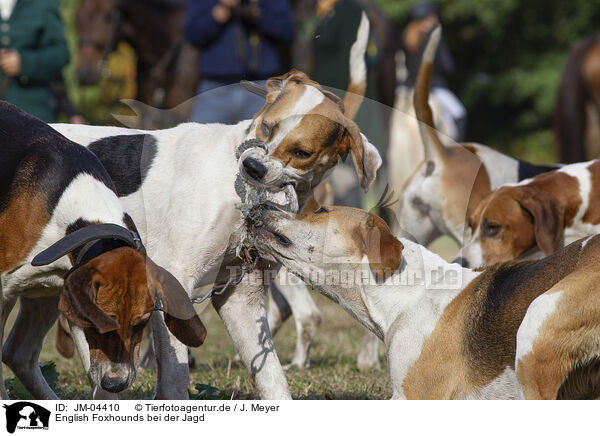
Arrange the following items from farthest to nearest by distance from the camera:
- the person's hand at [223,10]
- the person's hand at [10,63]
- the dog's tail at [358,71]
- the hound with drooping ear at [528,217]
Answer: the person's hand at [10,63] < the person's hand at [223,10] < the hound with drooping ear at [528,217] < the dog's tail at [358,71]

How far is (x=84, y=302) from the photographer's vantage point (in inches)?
134

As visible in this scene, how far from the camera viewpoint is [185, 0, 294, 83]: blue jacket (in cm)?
642

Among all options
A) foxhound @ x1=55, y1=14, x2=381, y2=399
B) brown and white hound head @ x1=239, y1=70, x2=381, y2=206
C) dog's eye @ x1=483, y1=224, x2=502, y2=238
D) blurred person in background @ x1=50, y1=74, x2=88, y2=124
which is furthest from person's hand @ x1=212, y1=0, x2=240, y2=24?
brown and white hound head @ x1=239, y1=70, x2=381, y2=206

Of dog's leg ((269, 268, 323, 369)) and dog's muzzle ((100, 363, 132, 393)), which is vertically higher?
dog's muzzle ((100, 363, 132, 393))

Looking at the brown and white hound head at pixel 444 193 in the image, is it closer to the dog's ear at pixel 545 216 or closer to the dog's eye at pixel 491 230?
the dog's eye at pixel 491 230

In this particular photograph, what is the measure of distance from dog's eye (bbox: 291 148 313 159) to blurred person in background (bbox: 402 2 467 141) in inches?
271

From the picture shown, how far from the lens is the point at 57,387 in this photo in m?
5.31

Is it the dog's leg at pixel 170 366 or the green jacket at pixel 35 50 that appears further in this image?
the green jacket at pixel 35 50

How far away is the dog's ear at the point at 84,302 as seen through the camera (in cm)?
339

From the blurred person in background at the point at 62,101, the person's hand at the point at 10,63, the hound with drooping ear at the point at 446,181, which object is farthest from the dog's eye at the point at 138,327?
the blurred person in background at the point at 62,101

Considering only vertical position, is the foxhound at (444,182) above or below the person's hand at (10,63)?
below

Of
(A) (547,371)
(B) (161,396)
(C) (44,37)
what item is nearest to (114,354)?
(B) (161,396)

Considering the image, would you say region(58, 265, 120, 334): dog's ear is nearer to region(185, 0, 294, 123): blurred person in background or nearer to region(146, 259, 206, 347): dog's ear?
region(146, 259, 206, 347): dog's ear
